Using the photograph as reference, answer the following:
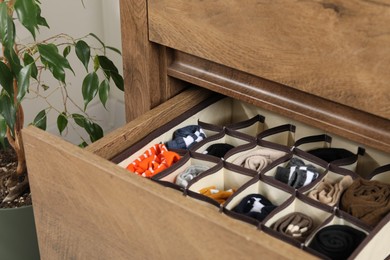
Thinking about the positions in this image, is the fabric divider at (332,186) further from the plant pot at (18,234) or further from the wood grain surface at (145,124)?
the plant pot at (18,234)

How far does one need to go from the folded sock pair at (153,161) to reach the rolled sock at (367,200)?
0.27 meters

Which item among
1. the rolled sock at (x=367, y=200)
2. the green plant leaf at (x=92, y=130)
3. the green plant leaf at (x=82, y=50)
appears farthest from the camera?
the green plant leaf at (x=92, y=130)

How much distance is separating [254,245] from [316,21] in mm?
299

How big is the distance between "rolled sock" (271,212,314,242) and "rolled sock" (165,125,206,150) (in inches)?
9.0

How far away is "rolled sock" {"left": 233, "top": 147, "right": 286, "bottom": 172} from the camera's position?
968 mm

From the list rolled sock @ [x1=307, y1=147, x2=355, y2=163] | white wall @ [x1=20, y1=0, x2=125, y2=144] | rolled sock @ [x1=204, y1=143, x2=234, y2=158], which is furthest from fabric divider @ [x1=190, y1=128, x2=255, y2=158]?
white wall @ [x1=20, y1=0, x2=125, y2=144]

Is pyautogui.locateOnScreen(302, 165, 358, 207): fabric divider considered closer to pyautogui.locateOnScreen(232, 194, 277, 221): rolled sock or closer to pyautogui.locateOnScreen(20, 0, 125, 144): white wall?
pyautogui.locateOnScreen(232, 194, 277, 221): rolled sock

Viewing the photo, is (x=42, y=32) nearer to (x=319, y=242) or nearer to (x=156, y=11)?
(x=156, y=11)

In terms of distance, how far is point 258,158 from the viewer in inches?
38.4

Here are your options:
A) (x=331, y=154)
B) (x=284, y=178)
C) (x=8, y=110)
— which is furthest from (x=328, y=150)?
(x=8, y=110)

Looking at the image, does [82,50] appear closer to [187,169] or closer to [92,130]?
[92,130]

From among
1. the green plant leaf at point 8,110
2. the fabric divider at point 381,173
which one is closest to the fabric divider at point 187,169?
the fabric divider at point 381,173

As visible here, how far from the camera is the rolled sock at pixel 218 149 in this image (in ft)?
3.33

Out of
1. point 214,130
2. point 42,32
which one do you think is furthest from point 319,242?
point 42,32
